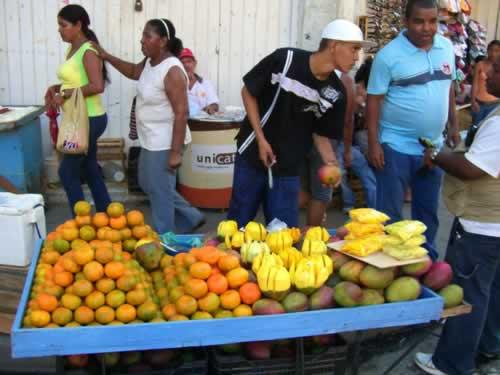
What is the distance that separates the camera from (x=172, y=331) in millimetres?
2318

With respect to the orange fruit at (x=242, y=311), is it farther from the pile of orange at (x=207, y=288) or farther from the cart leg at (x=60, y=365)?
the cart leg at (x=60, y=365)

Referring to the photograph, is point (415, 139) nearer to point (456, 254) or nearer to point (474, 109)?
point (456, 254)

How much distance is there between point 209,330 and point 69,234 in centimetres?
98

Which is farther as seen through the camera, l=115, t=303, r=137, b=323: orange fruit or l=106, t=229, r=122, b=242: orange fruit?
l=106, t=229, r=122, b=242: orange fruit

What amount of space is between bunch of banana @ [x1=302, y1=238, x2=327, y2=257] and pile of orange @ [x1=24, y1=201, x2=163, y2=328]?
0.76 meters

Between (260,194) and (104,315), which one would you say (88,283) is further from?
(260,194)

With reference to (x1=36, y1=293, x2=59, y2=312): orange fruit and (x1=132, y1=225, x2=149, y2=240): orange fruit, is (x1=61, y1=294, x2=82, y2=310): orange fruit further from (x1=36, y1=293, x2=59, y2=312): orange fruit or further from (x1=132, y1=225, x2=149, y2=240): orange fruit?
(x1=132, y1=225, x2=149, y2=240): orange fruit

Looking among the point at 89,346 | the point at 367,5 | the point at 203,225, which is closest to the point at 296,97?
the point at 89,346

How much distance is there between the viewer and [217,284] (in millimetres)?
2555

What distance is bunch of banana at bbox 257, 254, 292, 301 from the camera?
2.51m

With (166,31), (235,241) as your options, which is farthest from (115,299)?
(166,31)

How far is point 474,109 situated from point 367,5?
1.98 m

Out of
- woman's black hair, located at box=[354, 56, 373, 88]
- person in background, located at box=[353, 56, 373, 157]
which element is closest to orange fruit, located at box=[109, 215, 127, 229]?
person in background, located at box=[353, 56, 373, 157]

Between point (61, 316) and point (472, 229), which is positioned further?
point (472, 229)
